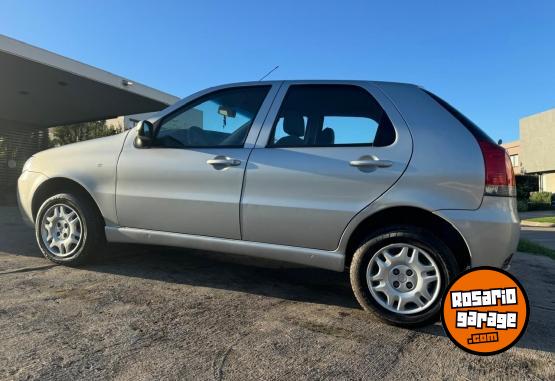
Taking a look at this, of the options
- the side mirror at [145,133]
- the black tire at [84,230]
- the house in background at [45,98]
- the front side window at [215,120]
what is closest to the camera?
the front side window at [215,120]

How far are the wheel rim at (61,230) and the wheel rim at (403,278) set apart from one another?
9.05 feet

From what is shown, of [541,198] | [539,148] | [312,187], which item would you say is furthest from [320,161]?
[539,148]

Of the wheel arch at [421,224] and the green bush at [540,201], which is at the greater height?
the wheel arch at [421,224]

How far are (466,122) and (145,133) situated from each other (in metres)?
2.62

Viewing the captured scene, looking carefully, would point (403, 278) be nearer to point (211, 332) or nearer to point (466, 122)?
point (466, 122)

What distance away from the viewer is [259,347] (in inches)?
105

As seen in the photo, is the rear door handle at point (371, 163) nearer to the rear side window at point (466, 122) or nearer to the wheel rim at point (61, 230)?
the rear side window at point (466, 122)

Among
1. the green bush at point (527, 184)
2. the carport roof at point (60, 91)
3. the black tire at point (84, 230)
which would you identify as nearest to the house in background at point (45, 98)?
the carport roof at point (60, 91)

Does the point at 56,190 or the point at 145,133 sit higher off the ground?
the point at 145,133

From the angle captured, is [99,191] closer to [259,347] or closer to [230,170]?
[230,170]

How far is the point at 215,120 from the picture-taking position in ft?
13.0

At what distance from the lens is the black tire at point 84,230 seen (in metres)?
4.14

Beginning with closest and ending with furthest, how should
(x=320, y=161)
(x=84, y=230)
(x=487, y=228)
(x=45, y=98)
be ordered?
1. (x=487, y=228)
2. (x=320, y=161)
3. (x=84, y=230)
4. (x=45, y=98)

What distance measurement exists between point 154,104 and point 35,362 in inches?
487
